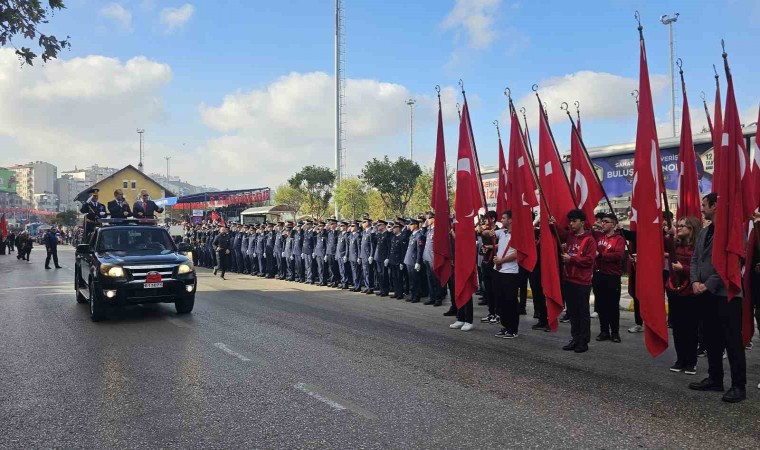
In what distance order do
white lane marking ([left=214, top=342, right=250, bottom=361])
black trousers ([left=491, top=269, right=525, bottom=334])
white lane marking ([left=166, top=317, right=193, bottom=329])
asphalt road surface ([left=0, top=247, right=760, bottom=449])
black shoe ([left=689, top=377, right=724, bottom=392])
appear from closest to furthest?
1. asphalt road surface ([left=0, top=247, right=760, bottom=449])
2. black shoe ([left=689, top=377, right=724, bottom=392])
3. white lane marking ([left=214, top=342, right=250, bottom=361])
4. black trousers ([left=491, top=269, right=525, bottom=334])
5. white lane marking ([left=166, top=317, right=193, bottom=329])

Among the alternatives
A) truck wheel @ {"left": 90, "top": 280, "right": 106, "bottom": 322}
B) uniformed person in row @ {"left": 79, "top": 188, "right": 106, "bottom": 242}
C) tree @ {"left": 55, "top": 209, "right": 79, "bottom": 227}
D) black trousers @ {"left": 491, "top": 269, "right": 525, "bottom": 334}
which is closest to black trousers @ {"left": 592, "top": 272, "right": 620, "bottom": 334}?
black trousers @ {"left": 491, "top": 269, "right": 525, "bottom": 334}

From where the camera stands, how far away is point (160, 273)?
10.0 metres

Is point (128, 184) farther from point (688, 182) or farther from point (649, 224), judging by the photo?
point (649, 224)

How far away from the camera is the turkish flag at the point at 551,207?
7.97 meters

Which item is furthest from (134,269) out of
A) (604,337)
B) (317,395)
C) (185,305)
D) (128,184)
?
(128,184)

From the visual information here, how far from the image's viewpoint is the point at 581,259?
7508 mm

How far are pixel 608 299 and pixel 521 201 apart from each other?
6.10 ft

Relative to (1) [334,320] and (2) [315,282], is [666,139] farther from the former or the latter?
(2) [315,282]

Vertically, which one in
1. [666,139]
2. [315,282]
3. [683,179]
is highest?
[666,139]

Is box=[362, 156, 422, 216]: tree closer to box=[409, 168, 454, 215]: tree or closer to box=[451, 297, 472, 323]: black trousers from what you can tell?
box=[409, 168, 454, 215]: tree

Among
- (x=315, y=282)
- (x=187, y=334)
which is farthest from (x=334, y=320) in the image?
(x=315, y=282)

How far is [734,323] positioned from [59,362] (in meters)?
7.25

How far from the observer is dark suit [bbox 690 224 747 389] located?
17.8 feet

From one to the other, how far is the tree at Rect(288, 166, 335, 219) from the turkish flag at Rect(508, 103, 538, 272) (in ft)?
174
